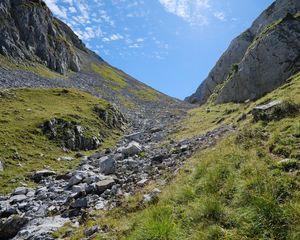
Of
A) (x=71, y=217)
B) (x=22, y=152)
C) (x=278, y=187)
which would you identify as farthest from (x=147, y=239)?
(x=22, y=152)

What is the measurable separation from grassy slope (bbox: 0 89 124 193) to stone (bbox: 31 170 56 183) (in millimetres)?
614

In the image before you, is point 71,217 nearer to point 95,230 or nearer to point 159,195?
point 95,230

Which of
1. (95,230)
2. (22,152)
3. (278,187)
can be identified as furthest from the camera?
(22,152)

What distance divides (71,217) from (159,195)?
4.82 metres

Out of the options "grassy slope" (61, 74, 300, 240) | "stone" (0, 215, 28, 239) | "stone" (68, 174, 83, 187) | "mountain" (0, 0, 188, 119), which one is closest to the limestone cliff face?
"mountain" (0, 0, 188, 119)

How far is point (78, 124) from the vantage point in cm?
4000

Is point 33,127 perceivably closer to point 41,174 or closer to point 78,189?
point 41,174

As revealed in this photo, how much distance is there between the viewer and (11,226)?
1702cm

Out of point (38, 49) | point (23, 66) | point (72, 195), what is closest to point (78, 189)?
point (72, 195)

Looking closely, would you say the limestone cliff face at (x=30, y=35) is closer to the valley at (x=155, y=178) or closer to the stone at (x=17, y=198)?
the valley at (x=155, y=178)

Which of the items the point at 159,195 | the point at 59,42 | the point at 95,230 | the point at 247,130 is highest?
the point at 59,42

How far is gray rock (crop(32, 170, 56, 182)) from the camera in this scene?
84.1 feet

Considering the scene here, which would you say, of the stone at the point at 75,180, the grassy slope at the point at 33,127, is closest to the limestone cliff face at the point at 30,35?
the grassy slope at the point at 33,127

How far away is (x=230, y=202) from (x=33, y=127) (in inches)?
1111
